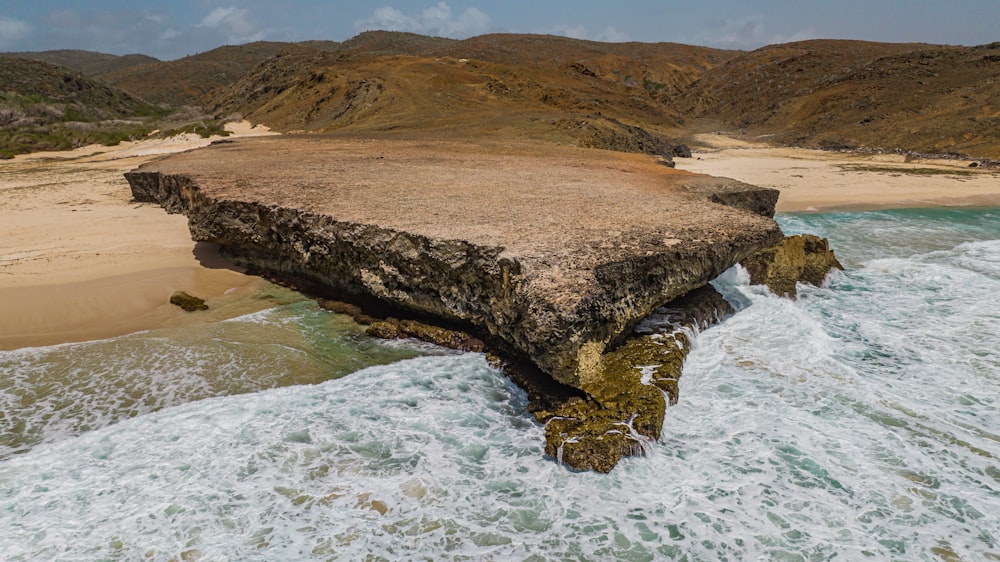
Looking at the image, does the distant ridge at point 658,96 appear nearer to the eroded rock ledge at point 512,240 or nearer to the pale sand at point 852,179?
the pale sand at point 852,179

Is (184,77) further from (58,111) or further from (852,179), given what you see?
(852,179)

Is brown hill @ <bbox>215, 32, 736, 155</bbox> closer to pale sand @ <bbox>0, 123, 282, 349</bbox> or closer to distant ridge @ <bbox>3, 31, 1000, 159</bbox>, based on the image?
distant ridge @ <bbox>3, 31, 1000, 159</bbox>

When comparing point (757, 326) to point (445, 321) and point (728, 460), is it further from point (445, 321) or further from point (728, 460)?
point (445, 321)

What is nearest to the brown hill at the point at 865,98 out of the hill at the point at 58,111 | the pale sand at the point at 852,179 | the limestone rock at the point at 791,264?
the pale sand at the point at 852,179

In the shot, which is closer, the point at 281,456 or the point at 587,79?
the point at 281,456

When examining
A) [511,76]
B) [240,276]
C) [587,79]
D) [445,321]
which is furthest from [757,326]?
[587,79]

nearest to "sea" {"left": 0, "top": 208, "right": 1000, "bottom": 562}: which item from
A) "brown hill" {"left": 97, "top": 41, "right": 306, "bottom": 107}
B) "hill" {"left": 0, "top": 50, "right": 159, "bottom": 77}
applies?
"brown hill" {"left": 97, "top": 41, "right": 306, "bottom": 107}

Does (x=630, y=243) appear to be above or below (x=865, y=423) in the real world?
above
